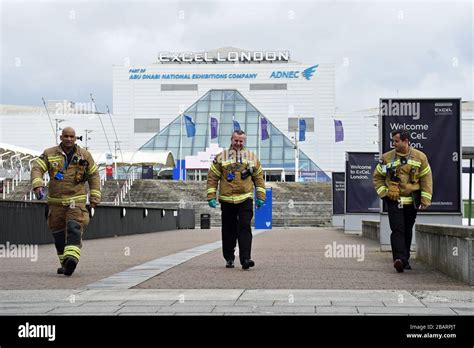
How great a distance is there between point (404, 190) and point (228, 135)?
9849 centimetres

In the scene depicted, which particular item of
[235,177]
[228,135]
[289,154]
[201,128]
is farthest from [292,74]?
[235,177]

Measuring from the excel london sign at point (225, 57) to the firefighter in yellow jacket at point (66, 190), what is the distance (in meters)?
118

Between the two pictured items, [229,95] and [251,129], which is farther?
[229,95]

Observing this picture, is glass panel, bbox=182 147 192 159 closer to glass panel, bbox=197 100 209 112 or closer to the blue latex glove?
glass panel, bbox=197 100 209 112

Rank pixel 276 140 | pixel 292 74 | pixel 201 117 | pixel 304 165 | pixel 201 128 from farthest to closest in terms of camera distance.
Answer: pixel 292 74 < pixel 201 117 < pixel 276 140 < pixel 201 128 < pixel 304 165

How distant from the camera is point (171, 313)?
686cm

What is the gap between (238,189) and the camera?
11562mm

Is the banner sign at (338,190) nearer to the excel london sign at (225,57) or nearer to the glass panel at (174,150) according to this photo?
the glass panel at (174,150)

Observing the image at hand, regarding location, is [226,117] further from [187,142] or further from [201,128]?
[187,142]

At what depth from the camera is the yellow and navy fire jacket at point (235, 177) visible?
11570mm

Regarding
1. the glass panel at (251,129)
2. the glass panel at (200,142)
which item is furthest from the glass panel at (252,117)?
the glass panel at (200,142)

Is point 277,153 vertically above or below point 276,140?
below

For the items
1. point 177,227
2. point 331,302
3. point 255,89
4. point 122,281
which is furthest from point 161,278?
point 255,89

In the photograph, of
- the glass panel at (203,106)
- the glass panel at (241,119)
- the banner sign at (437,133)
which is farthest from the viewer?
the glass panel at (203,106)
